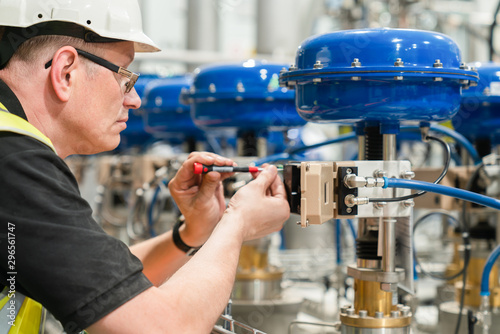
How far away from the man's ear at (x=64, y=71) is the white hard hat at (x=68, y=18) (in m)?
0.04

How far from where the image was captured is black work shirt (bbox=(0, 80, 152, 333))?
73 cm

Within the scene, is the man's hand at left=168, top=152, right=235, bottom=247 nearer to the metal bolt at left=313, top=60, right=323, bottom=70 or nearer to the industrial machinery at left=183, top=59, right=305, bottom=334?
the metal bolt at left=313, top=60, right=323, bottom=70

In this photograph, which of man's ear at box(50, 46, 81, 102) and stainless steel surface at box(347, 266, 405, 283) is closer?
man's ear at box(50, 46, 81, 102)

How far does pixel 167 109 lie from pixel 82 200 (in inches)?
61.7

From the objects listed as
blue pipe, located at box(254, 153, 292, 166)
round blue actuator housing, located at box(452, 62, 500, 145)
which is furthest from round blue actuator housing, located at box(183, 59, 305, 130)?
round blue actuator housing, located at box(452, 62, 500, 145)

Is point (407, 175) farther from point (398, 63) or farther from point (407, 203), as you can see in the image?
point (398, 63)

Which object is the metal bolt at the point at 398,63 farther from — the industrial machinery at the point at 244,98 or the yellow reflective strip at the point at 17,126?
the industrial machinery at the point at 244,98

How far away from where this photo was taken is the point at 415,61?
39.8 inches

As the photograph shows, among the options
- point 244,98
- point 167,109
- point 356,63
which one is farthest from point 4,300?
point 167,109

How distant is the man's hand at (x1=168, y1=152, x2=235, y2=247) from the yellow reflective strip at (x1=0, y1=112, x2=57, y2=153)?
1.08 ft

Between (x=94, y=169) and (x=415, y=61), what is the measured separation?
301cm

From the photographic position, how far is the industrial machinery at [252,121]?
1721 millimetres

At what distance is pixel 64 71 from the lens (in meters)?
0.89

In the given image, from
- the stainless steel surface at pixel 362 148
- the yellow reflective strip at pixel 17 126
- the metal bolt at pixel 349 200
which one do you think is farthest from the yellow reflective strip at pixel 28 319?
the stainless steel surface at pixel 362 148
